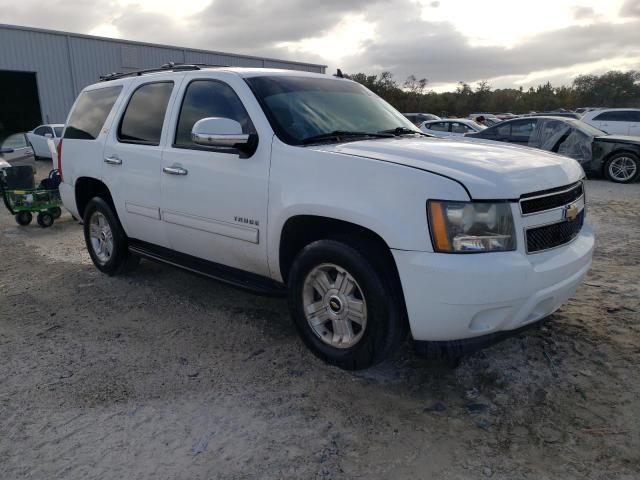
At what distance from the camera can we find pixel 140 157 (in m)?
4.60

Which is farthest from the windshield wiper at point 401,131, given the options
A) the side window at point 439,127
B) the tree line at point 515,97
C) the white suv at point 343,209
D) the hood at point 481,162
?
the tree line at point 515,97

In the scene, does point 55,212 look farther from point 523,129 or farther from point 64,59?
point 64,59

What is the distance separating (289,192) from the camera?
3408 mm

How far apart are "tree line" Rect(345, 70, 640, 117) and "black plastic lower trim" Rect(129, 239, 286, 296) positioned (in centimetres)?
4803

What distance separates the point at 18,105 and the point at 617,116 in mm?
33177

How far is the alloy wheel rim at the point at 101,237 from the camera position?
5.45 m

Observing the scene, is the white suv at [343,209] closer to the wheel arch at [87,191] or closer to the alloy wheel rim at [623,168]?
the wheel arch at [87,191]

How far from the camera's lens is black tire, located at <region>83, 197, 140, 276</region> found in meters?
5.21

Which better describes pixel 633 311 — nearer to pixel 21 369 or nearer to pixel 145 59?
pixel 21 369

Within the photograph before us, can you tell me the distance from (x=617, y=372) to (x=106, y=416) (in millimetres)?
3081

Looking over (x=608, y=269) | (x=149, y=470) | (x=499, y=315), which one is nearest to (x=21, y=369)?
(x=149, y=470)

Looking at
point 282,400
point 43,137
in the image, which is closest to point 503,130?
point 282,400

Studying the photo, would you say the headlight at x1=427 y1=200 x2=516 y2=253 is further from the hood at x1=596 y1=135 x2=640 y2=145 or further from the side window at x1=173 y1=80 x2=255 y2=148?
the hood at x1=596 y1=135 x2=640 y2=145

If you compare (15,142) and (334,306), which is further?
(15,142)
